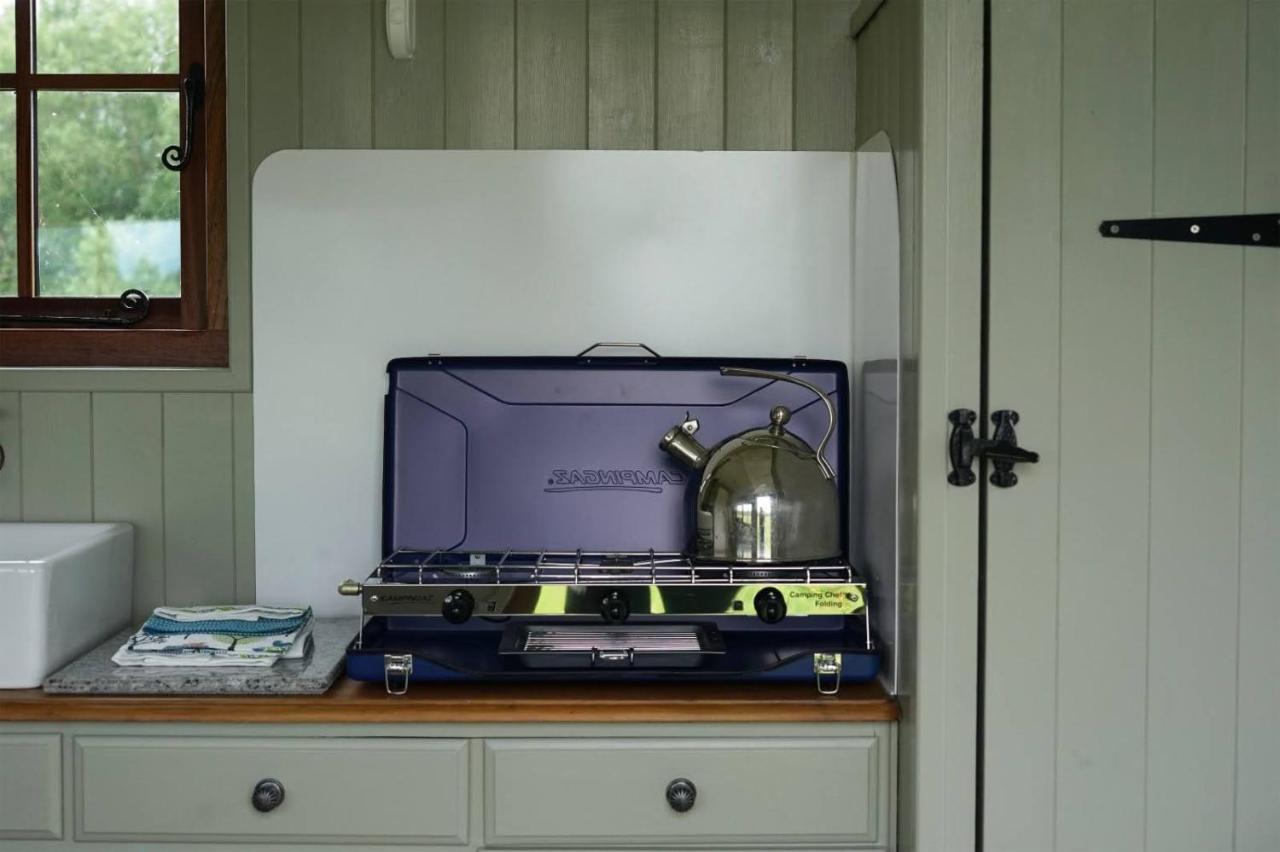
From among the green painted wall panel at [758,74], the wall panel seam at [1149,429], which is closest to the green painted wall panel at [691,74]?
the green painted wall panel at [758,74]

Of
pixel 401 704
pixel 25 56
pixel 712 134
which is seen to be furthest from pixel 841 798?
pixel 25 56

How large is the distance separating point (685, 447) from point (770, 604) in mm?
323

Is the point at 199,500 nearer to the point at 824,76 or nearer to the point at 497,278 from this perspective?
the point at 497,278

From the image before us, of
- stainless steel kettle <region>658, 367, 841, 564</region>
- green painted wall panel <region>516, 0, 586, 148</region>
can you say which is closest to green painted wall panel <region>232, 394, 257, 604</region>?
green painted wall panel <region>516, 0, 586, 148</region>

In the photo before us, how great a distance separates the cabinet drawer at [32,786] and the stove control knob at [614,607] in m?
0.76

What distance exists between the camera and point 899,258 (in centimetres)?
177

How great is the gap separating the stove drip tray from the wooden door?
41cm

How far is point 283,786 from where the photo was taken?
172 centimetres

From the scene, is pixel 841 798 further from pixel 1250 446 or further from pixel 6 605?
pixel 6 605

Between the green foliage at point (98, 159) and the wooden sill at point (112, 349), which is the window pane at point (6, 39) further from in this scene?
the wooden sill at point (112, 349)

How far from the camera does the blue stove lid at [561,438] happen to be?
203 centimetres

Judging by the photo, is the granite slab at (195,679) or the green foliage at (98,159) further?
the green foliage at (98,159)

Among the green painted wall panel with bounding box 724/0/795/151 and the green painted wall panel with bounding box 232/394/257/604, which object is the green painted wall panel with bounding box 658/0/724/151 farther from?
the green painted wall panel with bounding box 232/394/257/604

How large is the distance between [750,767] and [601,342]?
0.78m
